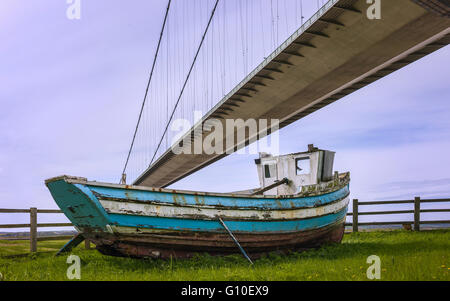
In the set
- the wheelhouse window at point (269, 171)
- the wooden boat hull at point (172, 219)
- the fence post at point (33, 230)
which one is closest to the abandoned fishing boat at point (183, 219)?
the wooden boat hull at point (172, 219)

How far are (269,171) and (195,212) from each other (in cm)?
485

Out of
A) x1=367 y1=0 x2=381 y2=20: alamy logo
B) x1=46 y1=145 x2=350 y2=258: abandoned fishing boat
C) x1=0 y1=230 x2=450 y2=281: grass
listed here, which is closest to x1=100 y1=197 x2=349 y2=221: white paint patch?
x1=46 y1=145 x2=350 y2=258: abandoned fishing boat

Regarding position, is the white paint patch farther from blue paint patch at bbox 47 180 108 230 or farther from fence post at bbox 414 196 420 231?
fence post at bbox 414 196 420 231

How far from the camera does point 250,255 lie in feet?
26.4

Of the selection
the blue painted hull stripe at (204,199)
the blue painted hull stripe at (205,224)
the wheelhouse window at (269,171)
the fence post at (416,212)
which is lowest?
the fence post at (416,212)

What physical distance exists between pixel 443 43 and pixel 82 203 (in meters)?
25.0

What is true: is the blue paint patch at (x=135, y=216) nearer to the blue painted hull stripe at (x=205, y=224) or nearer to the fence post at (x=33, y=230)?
the blue painted hull stripe at (x=205, y=224)

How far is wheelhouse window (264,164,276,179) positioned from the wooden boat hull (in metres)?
2.75

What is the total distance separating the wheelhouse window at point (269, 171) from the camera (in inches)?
455

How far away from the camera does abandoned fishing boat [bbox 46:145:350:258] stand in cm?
663

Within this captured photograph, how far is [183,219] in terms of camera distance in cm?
711

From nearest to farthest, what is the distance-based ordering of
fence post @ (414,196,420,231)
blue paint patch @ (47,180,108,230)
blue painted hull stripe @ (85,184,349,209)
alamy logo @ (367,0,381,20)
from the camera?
blue paint patch @ (47,180,108,230) < blue painted hull stripe @ (85,184,349,209) < fence post @ (414,196,420,231) < alamy logo @ (367,0,381,20)
